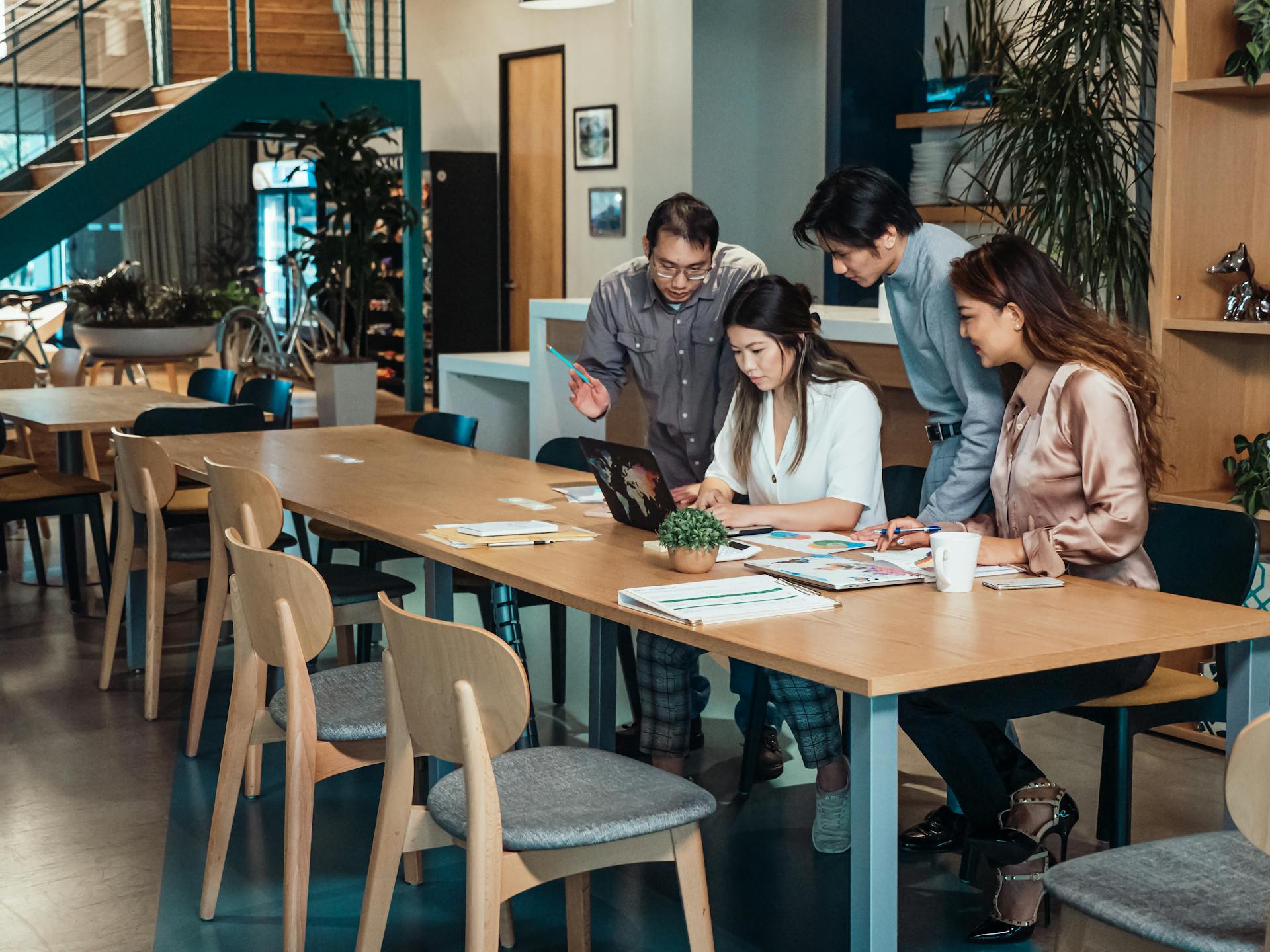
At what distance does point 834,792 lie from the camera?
3.17 metres

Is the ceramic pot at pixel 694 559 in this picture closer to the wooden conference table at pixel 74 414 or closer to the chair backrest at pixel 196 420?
the chair backrest at pixel 196 420

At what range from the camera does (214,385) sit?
21.5 ft

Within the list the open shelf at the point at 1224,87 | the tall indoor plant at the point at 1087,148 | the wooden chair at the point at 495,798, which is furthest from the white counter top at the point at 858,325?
the wooden chair at the point at 495,798

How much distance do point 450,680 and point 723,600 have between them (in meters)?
0.53

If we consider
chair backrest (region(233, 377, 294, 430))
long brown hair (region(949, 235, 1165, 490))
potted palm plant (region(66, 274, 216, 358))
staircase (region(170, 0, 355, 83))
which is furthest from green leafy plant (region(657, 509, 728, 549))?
staircase (region(170, 0, 355, 83))

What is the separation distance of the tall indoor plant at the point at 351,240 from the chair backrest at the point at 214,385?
1954 mm

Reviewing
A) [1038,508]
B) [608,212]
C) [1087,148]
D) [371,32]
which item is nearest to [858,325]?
[1087,148]

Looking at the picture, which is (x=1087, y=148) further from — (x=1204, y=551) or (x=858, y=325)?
(x=1204, y=551)

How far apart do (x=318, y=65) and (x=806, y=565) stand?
8406mm

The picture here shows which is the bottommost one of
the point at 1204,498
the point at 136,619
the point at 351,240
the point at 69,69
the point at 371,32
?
the point at 136,619

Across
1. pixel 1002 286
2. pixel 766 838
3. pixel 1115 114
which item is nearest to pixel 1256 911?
pixel 1002 286

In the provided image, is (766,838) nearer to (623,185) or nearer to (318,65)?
(623,185)

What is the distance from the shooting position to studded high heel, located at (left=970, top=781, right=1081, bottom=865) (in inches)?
102

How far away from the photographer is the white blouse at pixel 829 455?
3.13m
